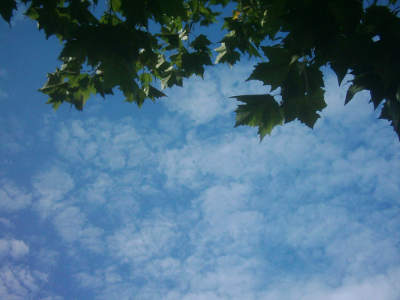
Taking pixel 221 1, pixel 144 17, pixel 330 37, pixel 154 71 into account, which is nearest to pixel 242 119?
pixel 330 37

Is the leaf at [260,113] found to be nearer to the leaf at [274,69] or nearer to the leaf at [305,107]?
the leaf at [305,107]

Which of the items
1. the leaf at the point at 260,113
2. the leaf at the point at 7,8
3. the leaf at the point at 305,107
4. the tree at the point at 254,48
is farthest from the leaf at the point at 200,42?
the leaf at the point at 7,8

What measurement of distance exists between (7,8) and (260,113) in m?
2.97

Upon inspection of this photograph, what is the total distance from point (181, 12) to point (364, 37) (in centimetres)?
179

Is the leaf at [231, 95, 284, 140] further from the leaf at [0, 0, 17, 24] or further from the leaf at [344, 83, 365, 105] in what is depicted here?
the leaf at [0, 0, 17, 24]

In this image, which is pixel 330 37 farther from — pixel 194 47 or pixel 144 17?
pixel 194 47

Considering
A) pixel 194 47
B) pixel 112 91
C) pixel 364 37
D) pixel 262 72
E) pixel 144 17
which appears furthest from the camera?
pixel 194 47

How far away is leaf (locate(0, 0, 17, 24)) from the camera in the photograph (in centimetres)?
252

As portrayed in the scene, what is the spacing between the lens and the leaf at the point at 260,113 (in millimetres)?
2889

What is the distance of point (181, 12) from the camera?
2676 mm

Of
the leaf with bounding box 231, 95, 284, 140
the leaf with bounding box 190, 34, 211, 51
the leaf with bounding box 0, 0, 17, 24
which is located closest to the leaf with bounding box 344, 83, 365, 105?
the leaf with bounding box 231, 95, 284, 140

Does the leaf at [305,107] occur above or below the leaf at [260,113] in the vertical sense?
below

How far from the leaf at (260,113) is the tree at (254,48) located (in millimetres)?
12

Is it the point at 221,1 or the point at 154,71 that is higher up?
the point at 221,1
